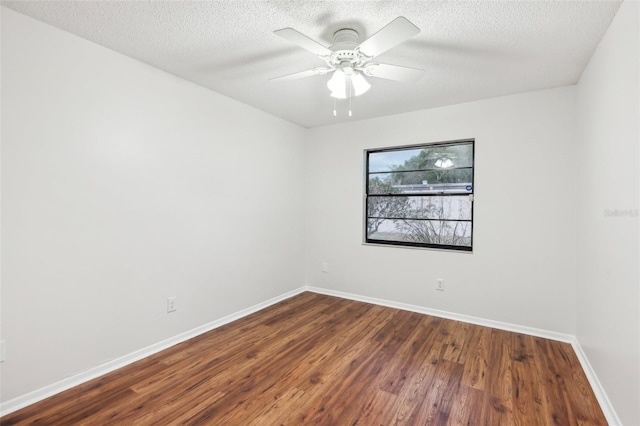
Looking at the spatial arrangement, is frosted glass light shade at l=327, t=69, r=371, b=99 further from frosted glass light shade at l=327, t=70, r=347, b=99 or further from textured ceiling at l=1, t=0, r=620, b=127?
textured ceiling at l=1, t=0, r=620, b=127

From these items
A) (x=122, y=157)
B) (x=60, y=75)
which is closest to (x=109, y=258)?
(x=122, y=157)

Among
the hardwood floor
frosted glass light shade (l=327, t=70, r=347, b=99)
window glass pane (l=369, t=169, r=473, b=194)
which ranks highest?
frosted glass light shade (l=327, t=70, r=347, b=99)

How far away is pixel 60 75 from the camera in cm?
198

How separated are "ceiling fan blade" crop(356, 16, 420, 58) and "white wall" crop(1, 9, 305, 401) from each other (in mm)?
1837

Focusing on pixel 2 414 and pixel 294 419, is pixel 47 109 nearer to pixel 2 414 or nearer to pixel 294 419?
pixel 2 414

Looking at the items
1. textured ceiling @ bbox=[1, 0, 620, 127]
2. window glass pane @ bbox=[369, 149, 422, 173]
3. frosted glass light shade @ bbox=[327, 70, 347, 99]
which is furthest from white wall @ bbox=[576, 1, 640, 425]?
window glass pane @ bbox=[369, 149, 422, 173]

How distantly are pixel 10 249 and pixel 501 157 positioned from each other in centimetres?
404

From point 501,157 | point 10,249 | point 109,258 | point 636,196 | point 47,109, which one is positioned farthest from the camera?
point 501,157

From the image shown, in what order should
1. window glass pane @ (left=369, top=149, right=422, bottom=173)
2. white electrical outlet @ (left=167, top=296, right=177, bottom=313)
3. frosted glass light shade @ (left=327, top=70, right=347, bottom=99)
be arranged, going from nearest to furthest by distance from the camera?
1. frosted glass light shade @ (left=327, top=70, right=347, bottom=99)
2. white electrical outlet @ (left=167, top=296, right=177, bottom=313)
3. window glass pane @ (left=369, top=149, right=422, bottom=173)

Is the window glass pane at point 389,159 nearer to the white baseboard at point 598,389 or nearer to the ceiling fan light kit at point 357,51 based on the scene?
the ceiling fan light kit at point 357,51

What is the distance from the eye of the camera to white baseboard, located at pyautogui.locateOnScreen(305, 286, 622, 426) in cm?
183

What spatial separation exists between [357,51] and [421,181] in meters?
2.12

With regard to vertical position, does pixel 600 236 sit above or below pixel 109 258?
above

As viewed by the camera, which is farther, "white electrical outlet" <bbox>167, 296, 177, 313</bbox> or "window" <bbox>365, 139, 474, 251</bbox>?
"window" <bbox>365, 139, 474, 251</bbox>
